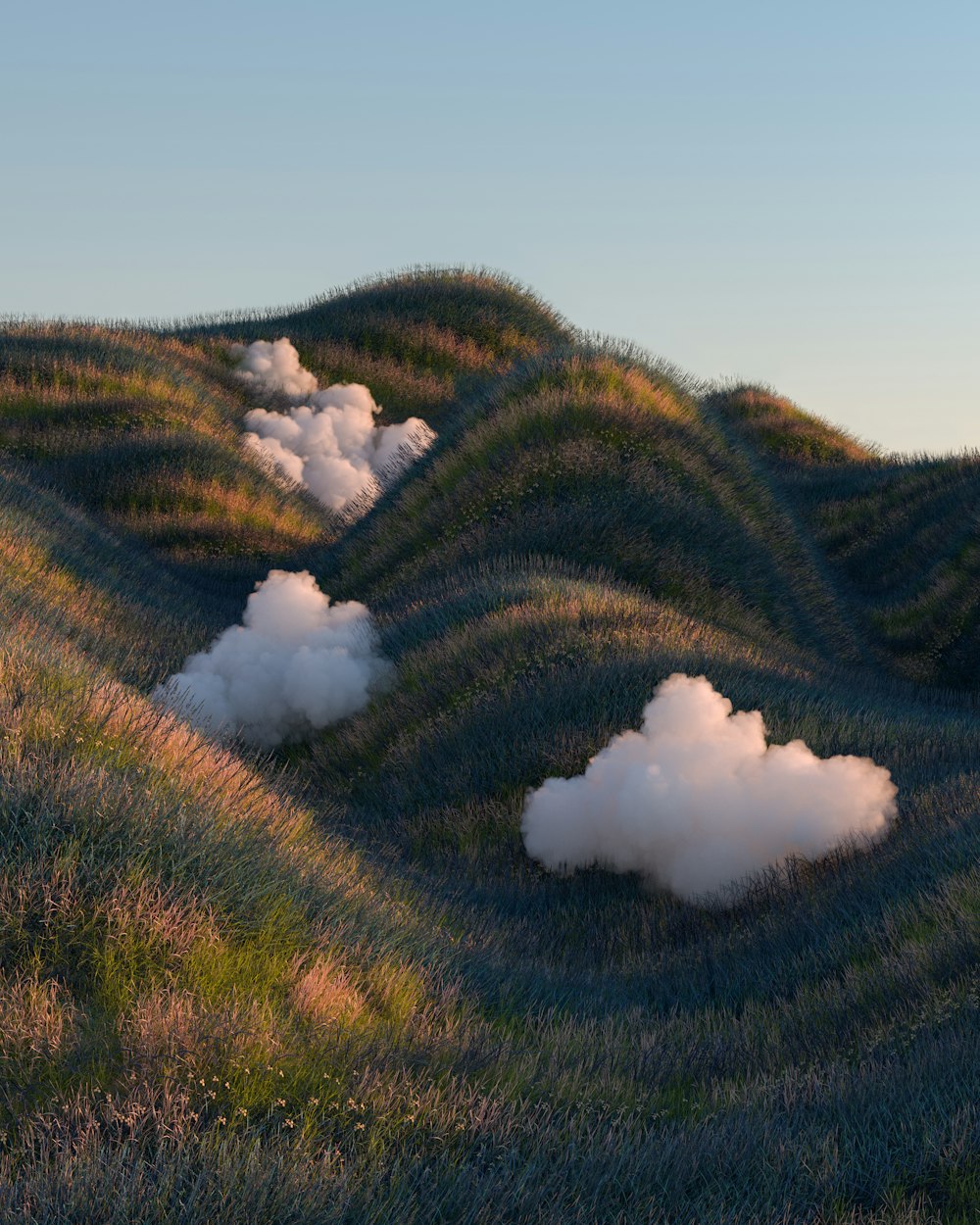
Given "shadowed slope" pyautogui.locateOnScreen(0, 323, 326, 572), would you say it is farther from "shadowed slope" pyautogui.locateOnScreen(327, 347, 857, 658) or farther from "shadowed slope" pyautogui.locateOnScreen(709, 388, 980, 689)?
"shadowed slope" pyautogui.locateOnScreen(709, 388, 980, 689)

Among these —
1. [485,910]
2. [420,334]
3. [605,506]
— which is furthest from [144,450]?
[485,910]

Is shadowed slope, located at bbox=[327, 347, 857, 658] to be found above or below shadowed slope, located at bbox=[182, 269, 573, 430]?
below

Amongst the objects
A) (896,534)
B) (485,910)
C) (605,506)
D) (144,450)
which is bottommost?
(485,910)

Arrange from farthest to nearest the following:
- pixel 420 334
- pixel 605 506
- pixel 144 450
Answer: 1. pixel 420 334
2. pixel 144 450
3. pixel 605 506

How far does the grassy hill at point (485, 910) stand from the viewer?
5105 millimetres

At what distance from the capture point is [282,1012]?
5.96 metres

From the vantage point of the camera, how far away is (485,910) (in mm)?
10164

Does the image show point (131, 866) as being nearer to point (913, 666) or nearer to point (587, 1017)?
point (587, 1017)

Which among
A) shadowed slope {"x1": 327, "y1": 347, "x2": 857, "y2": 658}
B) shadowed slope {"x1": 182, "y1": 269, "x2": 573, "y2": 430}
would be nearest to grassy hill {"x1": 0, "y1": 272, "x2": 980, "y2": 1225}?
shadowed slope {"x1": 327, "y1": 347, "x2": 857, "y2": 658}

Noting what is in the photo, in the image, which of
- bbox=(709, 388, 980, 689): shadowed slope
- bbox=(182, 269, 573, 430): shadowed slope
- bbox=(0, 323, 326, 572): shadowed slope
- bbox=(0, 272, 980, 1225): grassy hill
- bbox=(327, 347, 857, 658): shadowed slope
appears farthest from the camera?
bbox=(182, 269, 573, 430): shadowed slope

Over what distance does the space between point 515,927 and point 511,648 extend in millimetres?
4940

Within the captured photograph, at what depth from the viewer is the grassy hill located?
5.11 m

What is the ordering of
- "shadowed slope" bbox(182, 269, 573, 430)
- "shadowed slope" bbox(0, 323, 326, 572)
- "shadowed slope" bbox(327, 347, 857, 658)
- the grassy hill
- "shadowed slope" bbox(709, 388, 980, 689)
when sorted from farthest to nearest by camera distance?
"shadowed slope" bbox(182, 269, 573, 430) → "shadowed slope" bbox(0, 323, 326, 572) → "shadowed slope" bbox(709, 388, 980, 689) → "shadowed slope" bbox(327, 347, 857, 658) → the grassy hill

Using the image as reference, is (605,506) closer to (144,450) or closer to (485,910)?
(485,910)
